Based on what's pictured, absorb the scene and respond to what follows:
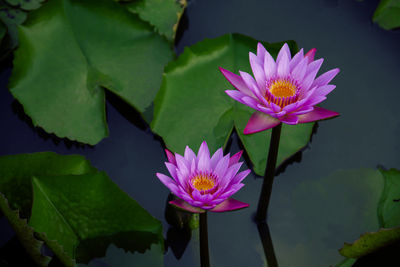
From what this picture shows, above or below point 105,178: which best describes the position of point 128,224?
below

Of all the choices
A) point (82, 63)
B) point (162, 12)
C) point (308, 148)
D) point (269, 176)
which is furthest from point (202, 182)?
point (162, 12)

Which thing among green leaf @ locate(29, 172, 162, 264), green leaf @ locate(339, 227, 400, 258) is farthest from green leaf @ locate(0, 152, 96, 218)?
green leaf @ locate(339, 227, 400, 258)

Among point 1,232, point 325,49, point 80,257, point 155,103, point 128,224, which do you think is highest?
point 325,49

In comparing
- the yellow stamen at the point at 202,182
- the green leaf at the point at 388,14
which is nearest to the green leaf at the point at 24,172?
the yellow stamen at the point at 202,182

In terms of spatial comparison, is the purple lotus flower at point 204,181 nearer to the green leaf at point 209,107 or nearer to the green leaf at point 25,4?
the green leaf at point 209,107

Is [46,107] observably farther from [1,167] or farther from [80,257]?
[80,257]

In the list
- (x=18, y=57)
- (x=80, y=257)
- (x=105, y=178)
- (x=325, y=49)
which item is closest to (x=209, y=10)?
(x=325, y=49)
